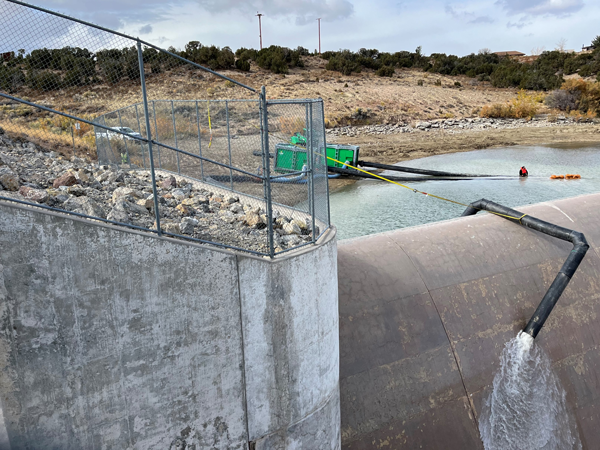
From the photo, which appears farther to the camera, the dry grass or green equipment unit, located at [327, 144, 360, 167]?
the dry grass

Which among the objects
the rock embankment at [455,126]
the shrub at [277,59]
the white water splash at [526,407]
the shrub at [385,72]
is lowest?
the white water splash at [526,407]

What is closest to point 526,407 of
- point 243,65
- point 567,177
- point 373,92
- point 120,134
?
point 120,134

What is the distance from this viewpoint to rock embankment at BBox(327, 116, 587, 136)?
1340 inches

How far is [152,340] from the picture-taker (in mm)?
4246

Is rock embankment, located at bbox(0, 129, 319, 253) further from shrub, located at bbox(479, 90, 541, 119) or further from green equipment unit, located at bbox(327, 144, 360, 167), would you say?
shrub, located at bbox(479, 90, 541, 119)

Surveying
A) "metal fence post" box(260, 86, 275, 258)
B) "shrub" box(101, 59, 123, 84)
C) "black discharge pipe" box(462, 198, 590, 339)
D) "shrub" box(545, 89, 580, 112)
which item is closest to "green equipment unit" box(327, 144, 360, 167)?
Result: "black discharge pipe" box(462, 198, 590, 339)

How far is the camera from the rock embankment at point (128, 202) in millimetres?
4277

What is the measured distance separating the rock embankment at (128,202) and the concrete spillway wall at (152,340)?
0.43 meters

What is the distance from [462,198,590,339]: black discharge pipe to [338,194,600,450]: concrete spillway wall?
0.20m

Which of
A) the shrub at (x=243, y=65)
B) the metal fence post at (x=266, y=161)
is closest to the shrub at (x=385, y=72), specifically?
the shrub at (x=243, y=65)

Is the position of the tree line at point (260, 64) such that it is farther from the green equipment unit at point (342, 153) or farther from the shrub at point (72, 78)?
the green equipment unit at point (342, 153)

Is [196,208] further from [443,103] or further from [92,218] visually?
[443,103]

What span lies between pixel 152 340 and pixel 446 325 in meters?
5.06

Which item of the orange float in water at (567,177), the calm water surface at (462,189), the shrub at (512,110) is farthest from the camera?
the shrub at (512,110)
